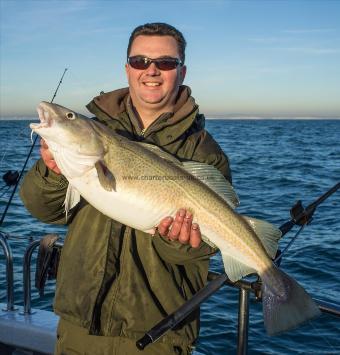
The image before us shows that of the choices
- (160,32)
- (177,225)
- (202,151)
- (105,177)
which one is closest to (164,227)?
(177,225)

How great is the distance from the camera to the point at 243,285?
354cm

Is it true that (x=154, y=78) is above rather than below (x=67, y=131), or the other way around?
above

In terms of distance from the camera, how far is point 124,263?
3404 mm

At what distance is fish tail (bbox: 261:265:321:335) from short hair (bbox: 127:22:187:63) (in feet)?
6.43

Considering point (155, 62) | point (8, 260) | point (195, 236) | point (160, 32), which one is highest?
point (160, 32)

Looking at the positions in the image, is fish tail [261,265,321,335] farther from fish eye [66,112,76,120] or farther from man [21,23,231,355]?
fish eye [66,112,76,120]

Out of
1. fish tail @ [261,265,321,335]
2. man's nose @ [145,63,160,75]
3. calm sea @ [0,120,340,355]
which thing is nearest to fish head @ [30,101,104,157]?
man's nose @ [145,63,160,75]

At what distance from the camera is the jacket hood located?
367cm

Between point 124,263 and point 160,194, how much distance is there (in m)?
0.58

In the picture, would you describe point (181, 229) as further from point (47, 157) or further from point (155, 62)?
point (155, 62)

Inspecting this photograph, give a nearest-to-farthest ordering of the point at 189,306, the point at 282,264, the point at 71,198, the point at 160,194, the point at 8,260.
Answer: the point at 189,306 < the point at 71,198 < the point at 160,194 < the point at 8,260 < the point at 282,264

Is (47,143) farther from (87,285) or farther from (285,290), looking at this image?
(285,290)

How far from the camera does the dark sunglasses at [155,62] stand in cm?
374

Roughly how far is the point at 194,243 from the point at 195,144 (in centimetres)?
78
